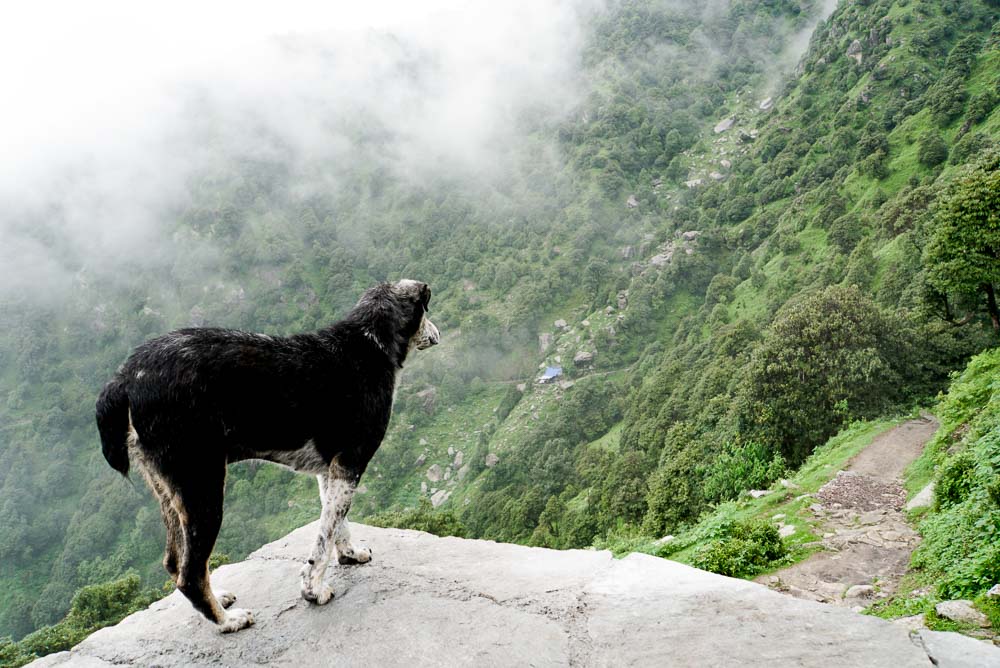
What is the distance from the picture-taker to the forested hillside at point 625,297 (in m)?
26.0

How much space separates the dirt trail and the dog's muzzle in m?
6.14

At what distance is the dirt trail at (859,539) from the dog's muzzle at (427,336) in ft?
20.2

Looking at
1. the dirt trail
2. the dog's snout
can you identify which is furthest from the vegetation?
the dog's snout

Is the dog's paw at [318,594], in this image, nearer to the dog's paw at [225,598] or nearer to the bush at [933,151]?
the dog's paw at [225,598]

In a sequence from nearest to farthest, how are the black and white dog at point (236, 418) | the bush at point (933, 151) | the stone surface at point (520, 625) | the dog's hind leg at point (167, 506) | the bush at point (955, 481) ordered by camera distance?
the stone surface at point (520, 625) < the black and white dog at point (236, 418) < the dog's hind leg at point (167, 506) < the bush at point (955, 481) < the bush at point (933, 151)

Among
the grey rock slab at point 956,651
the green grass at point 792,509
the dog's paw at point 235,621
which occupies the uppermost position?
the grey rock slab at point 956,651

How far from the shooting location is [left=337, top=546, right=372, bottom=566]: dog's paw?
5.94 meters

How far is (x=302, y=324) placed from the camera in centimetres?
15512

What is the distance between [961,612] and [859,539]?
596cm

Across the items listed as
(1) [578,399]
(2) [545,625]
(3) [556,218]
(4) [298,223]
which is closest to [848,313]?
(2) [545,625]

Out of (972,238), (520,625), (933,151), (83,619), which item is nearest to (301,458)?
(520,625)

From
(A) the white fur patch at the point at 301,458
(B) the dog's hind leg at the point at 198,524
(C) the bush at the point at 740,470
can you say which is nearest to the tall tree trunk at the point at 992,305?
(C) the bush at the point at 740,470

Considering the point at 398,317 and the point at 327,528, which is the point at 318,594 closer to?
the point at 327,528

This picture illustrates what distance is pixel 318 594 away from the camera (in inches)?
205
